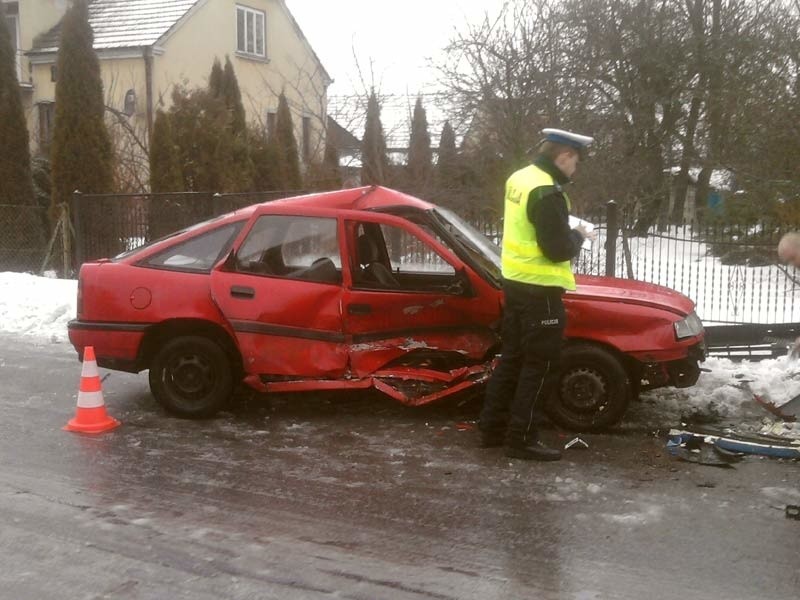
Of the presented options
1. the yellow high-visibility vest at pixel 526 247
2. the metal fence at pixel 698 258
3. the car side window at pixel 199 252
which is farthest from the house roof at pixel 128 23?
the yellow high-visibility vest at pixel 526 247

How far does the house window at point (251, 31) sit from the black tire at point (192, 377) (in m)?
24.3

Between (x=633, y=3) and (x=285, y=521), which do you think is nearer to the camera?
(x=285, y=521)

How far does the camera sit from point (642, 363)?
6133 mm

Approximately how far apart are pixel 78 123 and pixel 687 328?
546 inches

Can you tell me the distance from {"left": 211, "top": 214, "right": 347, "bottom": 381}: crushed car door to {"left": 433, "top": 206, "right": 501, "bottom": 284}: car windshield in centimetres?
89

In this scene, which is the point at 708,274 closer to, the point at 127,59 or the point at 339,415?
the point at 339,415

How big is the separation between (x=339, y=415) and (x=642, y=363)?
7.41ft

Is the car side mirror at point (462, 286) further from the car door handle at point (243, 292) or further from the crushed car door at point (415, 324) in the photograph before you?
the car door handle at point (243, 292)

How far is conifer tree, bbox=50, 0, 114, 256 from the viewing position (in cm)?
1672

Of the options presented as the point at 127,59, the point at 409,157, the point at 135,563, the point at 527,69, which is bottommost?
the point at 135,563

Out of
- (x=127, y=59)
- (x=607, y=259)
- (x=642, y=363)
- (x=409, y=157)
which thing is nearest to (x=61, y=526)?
(x=642, y=363)

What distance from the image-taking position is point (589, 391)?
6168 mm

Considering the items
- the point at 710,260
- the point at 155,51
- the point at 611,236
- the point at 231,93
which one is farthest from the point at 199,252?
the point at 155,51

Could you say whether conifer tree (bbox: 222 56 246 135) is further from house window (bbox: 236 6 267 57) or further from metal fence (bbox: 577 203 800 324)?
metal fence (bbox: 577 203 800 324)
